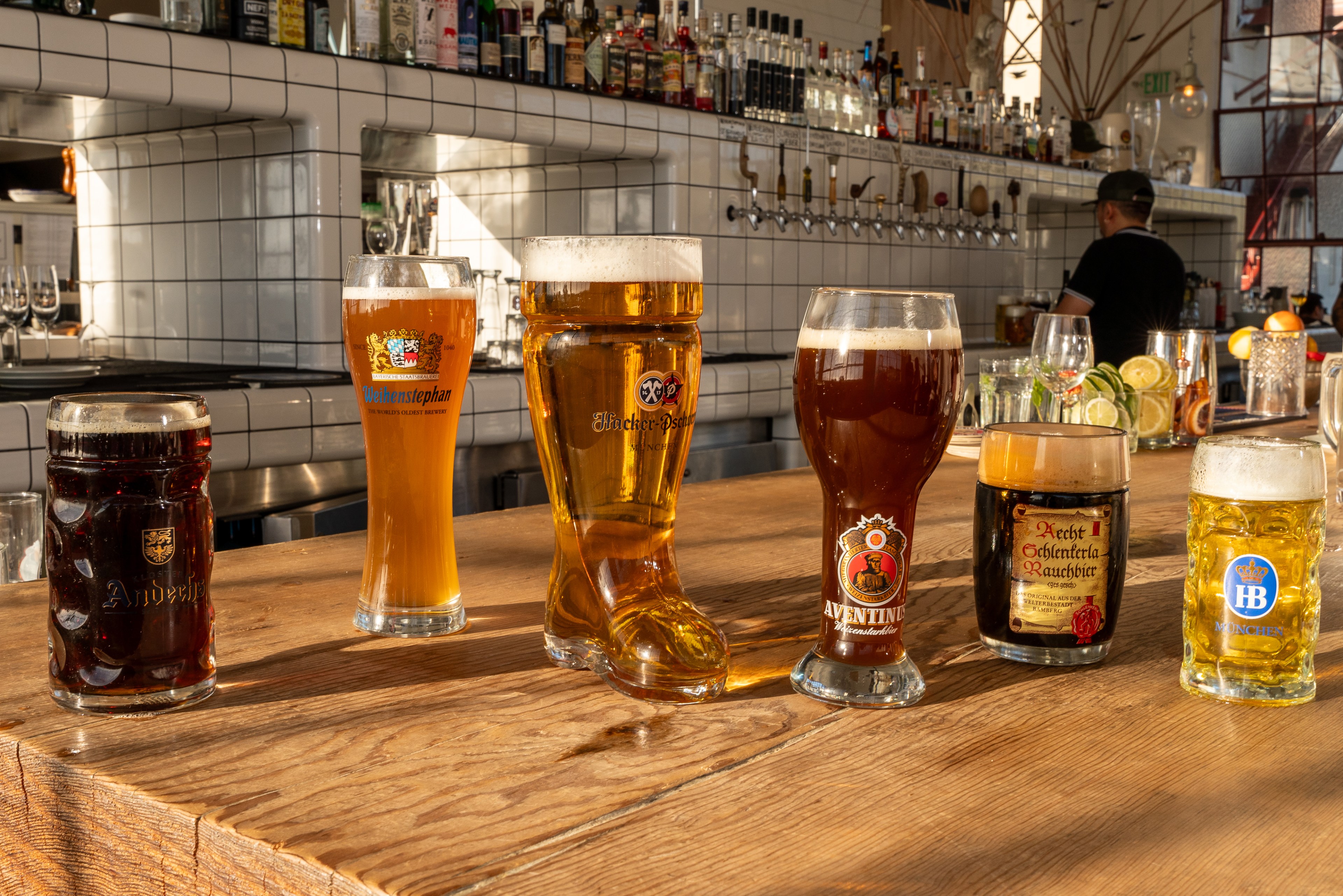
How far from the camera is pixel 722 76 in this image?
11.9ft

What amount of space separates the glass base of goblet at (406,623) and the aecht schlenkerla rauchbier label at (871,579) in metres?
0.26

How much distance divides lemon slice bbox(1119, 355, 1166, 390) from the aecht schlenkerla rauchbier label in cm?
134

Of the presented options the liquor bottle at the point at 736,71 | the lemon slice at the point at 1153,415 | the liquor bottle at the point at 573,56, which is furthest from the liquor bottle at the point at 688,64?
the lemon slice at the point at 1153,415

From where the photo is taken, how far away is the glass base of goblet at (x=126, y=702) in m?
0.59

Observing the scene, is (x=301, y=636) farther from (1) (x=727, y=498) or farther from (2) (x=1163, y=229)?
(2) (x=1163, y=229)

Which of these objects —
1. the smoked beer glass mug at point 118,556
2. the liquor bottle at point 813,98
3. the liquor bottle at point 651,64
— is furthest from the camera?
the liquor bottle at point 813,98

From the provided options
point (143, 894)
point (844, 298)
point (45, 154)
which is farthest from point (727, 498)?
point (45, 154)

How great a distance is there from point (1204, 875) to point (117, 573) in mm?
502

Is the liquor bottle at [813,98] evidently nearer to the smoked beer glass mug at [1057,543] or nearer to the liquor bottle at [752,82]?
the liquor bottle at [752,82]

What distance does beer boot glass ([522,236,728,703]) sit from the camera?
0.62m

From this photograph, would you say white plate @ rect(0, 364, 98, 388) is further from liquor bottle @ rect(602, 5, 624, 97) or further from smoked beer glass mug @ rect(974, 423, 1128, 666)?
smoked beer glass mug @ rect(974, 423, 1128, 666)

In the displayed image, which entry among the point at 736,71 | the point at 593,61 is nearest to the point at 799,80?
the point at 736,71

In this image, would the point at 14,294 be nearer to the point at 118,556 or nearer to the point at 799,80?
the point at 118,556

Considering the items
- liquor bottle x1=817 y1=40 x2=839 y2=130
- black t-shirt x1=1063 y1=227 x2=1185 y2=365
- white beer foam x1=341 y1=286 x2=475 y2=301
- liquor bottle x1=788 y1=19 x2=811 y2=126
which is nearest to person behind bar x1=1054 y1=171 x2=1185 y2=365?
black t-shirt x1=1063 y1=227 x2=1185 y2=365
